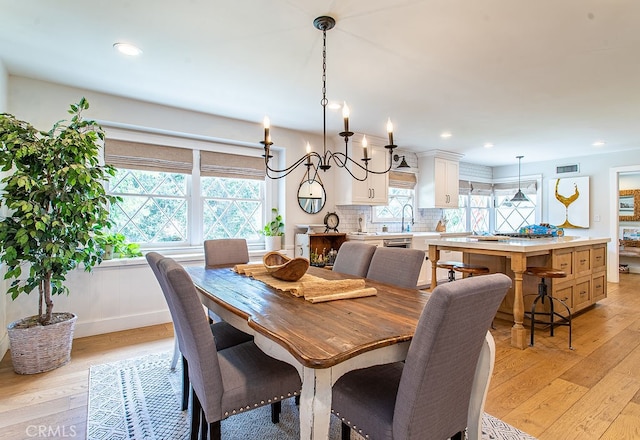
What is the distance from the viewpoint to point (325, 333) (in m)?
1.22

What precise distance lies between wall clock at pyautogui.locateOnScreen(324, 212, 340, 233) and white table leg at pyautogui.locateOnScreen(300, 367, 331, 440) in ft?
12.3

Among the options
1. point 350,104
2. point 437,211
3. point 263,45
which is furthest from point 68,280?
point 437,211

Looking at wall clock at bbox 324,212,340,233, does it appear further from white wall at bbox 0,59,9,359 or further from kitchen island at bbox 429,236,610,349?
white wall at bbox 0,59,9,359

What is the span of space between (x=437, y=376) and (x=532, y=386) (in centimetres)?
180

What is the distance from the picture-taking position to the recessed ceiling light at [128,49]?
7.75 ft

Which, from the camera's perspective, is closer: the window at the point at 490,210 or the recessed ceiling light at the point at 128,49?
the recessed ceiling light at the point at 128,49

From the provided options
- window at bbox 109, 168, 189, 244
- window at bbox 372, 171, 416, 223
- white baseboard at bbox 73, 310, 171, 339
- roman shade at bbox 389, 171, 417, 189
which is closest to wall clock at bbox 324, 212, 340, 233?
window at bbox 372, 171, 416, 223

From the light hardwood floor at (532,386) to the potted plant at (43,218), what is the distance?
0.80 feet

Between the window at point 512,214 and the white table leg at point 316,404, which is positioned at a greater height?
the window at point 512,214

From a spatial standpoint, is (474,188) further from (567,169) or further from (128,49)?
(128,49)

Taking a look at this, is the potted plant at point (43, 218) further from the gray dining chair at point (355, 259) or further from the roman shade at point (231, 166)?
the gray dining chair at point (355, 259)

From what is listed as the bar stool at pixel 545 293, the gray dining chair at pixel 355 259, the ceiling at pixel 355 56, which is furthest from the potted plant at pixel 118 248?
the bar stool at pixel 545 293

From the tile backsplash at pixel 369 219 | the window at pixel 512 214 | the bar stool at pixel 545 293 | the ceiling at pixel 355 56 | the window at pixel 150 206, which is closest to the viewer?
the ceiling at pixel 355 56

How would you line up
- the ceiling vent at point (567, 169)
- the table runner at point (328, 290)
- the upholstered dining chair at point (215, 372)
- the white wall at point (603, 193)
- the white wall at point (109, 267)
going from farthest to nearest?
the ceiling vent at point (567, 169)
the white wall at point (603, 193)
the white wall at point (109, 267)
the table runner at point (328, 290)
the upholstered dining chair at point (215, 372)
